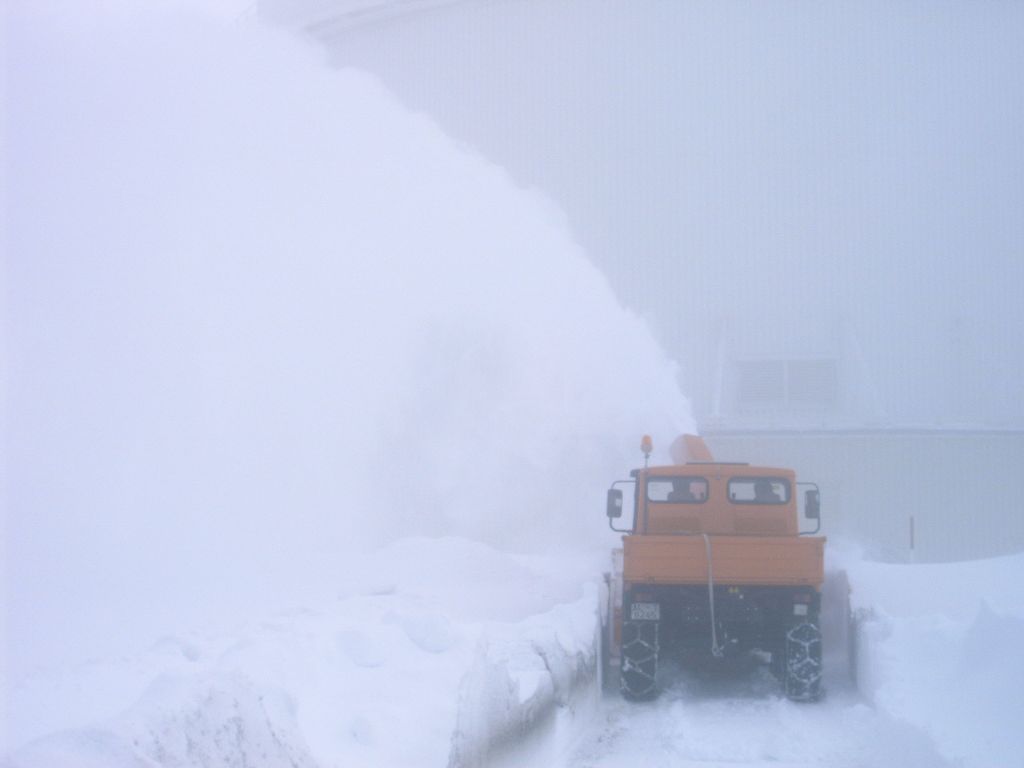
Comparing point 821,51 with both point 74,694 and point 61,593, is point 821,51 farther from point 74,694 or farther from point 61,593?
point 74,694

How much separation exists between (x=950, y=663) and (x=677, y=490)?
11.0ft

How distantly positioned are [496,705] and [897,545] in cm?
1806

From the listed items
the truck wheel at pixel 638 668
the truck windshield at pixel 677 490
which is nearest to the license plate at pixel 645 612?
the truck wheel at pixel 638 668

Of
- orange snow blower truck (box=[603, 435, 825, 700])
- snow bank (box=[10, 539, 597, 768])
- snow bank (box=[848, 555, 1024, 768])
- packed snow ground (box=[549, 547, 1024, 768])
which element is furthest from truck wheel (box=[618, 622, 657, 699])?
snow bank (box=[848, 555, 1024, 768])

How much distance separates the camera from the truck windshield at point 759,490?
1070cm

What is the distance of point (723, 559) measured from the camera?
30.9 ft

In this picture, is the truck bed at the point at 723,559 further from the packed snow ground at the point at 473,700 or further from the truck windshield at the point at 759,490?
the truck windshield at the point at 759,490

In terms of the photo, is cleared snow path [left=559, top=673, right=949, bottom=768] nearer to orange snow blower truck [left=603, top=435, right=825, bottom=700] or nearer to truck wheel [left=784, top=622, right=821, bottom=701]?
truck wheel [left=784, top=622, right=821, bottom=701]

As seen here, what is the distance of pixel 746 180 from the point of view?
86.2ft

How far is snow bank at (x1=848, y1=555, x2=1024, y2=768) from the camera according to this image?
639 centimetres

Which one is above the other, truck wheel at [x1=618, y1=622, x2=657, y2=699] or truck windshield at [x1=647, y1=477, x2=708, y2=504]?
truck windshield at [x1=647, y1=477, x2=708, y2=504]

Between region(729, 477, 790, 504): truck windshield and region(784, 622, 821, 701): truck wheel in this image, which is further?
region(729, 477, 790, 504): truck windshield

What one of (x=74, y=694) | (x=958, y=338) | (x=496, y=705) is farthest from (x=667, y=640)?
(x=958, y=338)

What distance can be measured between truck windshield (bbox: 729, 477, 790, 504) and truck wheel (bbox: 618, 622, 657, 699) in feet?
7.06
